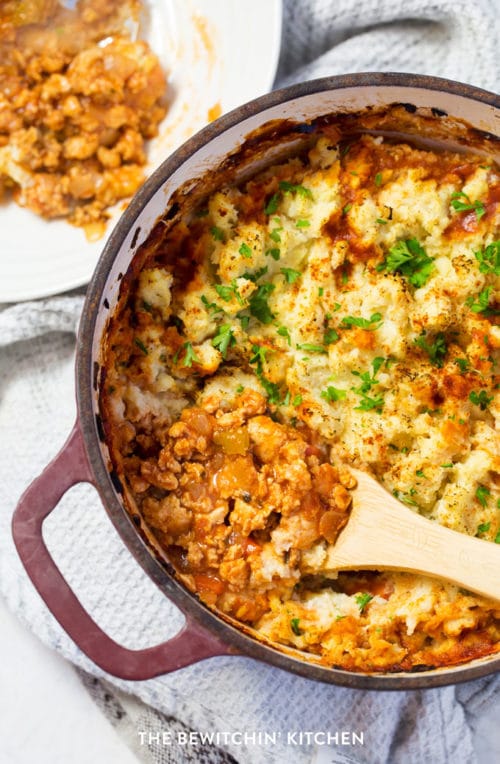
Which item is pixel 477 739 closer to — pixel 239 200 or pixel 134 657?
pixel 134 657

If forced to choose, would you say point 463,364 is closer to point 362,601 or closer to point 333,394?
point 333,394

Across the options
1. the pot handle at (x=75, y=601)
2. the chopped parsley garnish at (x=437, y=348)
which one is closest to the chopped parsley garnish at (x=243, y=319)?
the chopped parsley garnish at (x=437, y=348)

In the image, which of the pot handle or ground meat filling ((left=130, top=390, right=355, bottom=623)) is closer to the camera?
the pot handle

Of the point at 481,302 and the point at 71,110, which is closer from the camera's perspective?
the point at 481,302

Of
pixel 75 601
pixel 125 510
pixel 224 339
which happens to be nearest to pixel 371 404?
pixel 224 339

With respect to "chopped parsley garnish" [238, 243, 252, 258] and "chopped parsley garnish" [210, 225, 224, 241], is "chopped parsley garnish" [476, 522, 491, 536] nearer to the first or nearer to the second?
"chopped parsley garnish" [238, 243, 252, 258]

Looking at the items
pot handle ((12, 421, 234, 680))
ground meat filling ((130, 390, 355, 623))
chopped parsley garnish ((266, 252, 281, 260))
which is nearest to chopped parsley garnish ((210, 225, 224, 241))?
chopped parsley garnish ((266, 252, 281, 260))

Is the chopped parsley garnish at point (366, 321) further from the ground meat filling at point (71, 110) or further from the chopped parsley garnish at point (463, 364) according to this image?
the ground meat filling at point (71, 110)
